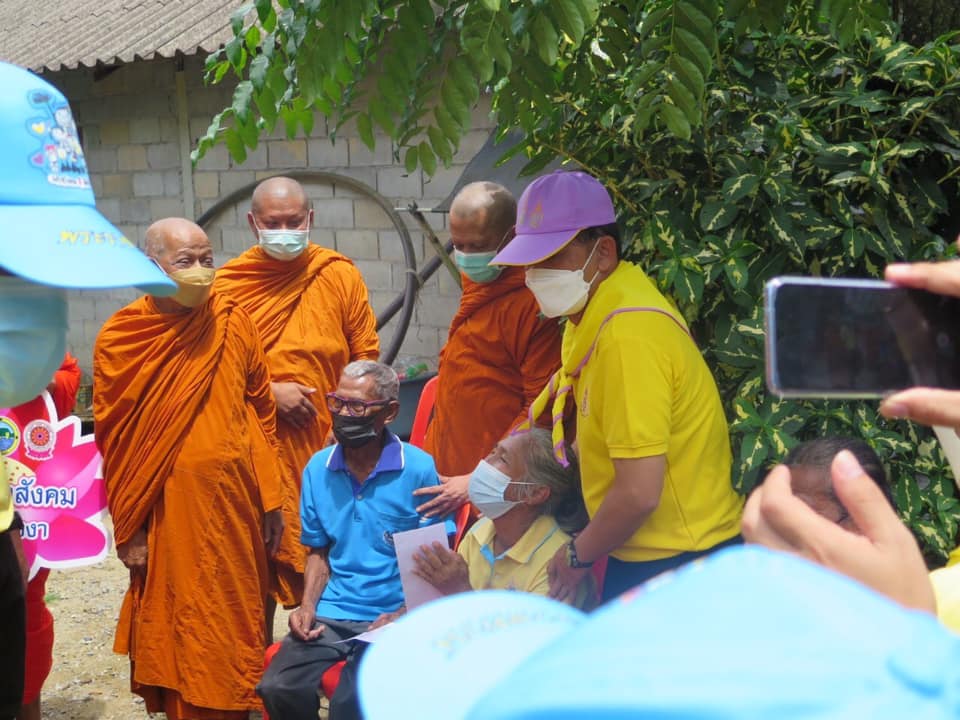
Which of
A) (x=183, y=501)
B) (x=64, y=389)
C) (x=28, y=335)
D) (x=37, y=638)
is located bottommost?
(x=37, y=638)

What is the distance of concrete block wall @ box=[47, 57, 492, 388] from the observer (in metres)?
7.32

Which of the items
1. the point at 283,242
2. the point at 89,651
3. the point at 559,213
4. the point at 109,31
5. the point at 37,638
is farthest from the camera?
the point at 109,31

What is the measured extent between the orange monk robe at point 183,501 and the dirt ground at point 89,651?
52 centimetres

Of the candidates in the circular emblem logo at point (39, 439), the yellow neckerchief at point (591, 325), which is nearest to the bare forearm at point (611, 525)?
the yellow neckerchief at point (591, 325)

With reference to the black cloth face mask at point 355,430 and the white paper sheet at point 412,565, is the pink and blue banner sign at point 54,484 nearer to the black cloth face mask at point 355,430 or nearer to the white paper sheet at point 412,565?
the black cloth face mask at point 355,430

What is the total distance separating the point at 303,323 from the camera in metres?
4.62

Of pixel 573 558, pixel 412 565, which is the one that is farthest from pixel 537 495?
pixel 412 565

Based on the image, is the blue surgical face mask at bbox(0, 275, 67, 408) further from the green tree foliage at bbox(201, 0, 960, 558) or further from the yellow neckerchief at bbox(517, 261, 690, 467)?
the yellow neckerchief at bbox(517, 261, 690, 467)

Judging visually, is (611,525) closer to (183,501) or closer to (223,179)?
(183,501)

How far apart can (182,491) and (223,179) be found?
4930 millimetres

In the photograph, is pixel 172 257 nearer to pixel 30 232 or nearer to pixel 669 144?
pixel 669 144

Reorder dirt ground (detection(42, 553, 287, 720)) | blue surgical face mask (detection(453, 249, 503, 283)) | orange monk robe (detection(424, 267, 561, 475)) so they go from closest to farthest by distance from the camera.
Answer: orange monk robe (detection(424, 267, 561, 475)), blue surgical face mask (detection(453, 249, 503, 283)), dirt ground (detection(42, 553, 287, 720))

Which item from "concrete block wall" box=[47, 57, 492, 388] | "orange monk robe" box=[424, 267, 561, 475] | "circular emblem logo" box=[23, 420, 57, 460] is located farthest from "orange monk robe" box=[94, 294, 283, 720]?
"concrete block wall" box=[47, 57, 492, 388]

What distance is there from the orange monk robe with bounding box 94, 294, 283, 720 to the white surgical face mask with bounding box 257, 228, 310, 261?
643 mm
